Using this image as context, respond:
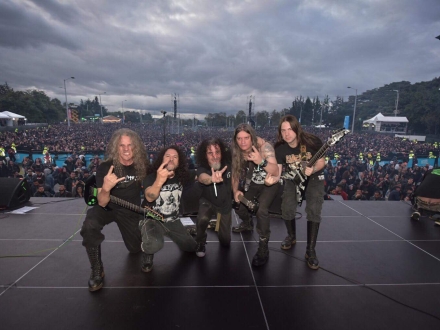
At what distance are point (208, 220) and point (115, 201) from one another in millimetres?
1293

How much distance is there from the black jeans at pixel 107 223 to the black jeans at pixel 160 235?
188mm

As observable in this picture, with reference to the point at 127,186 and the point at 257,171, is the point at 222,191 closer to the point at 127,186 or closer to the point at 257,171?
the point at 257,171

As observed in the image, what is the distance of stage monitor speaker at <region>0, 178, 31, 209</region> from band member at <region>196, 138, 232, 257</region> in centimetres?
443

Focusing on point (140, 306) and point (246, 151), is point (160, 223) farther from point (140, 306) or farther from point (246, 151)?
point (246, 151)

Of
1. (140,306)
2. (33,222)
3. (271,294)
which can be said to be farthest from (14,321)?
(33,222)

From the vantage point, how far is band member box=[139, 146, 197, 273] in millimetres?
3119

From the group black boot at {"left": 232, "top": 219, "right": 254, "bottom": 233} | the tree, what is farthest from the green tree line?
black boot at {"left": 232, "top": 219, "right": 254, "bottom": 233}

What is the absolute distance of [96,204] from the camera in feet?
10.0

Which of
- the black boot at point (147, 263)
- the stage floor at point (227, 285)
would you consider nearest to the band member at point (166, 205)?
the black boot at point (147, 263)

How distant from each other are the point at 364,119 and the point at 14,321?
210ft

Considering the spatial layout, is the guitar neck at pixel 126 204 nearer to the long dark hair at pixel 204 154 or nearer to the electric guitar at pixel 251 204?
the long dark hair at pixel 204 154

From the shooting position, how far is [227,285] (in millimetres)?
2875

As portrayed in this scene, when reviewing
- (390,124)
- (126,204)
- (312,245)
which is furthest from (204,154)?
(390,124)

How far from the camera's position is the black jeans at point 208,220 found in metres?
3.54
